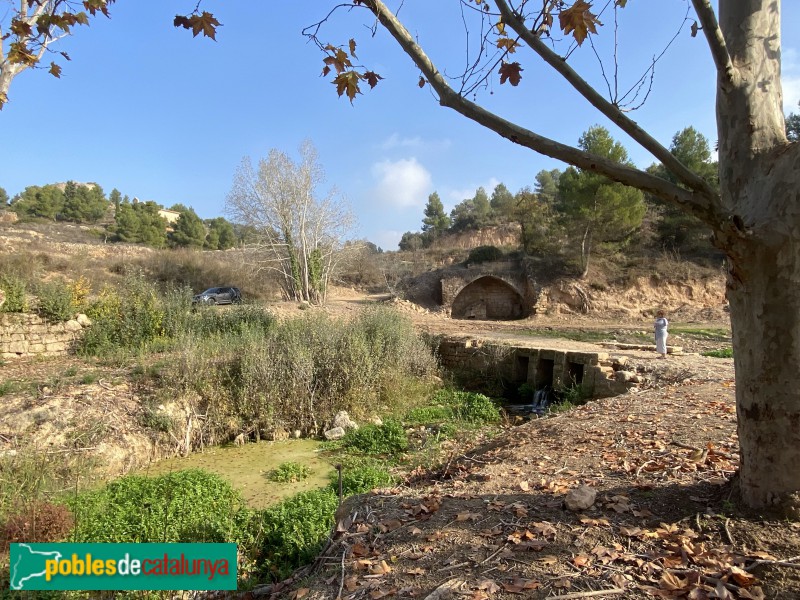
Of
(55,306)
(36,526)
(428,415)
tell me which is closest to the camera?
(36,526)

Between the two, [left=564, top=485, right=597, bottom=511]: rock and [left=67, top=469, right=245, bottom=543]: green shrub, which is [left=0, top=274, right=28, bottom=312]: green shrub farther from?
[left=564, top=485, right=597, bottom=511]: rock

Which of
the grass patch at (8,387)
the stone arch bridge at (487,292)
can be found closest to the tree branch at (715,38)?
the grass patch at (8,387)

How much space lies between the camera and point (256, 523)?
4.21m

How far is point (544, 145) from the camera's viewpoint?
2.12 metres

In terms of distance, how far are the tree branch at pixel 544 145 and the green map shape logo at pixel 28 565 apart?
11.1 ft

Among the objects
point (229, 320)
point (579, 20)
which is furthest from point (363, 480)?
point (229, 320)

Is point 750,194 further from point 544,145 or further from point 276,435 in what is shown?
point 276,435

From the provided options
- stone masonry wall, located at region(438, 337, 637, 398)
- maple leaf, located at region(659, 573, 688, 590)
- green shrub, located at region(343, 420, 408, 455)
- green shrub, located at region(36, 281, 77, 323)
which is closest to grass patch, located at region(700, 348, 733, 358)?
stone masonry wall, located at region(438, 337, 637, 398)

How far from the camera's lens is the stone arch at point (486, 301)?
82.1 ft

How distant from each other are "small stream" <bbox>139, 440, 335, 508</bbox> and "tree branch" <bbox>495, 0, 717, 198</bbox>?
495 centimetres

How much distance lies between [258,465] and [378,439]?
1752 mm

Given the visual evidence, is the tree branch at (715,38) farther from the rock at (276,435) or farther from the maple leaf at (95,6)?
the rock at (276,435)

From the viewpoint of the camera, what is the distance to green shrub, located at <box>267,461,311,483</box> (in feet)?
19.2

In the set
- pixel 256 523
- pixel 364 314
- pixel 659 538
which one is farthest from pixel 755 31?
pixel 364 314
